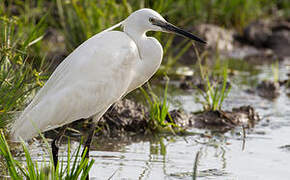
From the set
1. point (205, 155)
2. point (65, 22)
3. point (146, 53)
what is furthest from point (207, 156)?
point (65, 22)

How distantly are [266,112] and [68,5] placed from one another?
4112 millimetres

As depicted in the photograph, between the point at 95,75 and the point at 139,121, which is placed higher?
the point at 95,75

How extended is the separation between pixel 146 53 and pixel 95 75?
1.64 ft

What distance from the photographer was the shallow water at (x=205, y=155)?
5309mm

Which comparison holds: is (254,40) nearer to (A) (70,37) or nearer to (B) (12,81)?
(A) (70,37)

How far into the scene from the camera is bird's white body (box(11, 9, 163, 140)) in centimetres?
480

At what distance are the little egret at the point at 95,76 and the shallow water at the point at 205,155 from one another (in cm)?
65

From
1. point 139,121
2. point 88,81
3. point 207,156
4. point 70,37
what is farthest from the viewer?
point 70,37

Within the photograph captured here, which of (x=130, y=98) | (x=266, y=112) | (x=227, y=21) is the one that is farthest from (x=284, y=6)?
(x=130, y=98)

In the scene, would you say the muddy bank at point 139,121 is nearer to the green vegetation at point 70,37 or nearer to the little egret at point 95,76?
the green vegetation at point 70,37

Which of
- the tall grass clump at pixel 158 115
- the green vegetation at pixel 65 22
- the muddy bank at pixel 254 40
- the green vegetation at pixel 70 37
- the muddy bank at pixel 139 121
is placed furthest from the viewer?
the muddy bank at pixel 254 40

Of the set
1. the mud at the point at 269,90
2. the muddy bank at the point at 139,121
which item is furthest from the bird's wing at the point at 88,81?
the mud at the point at 269,90

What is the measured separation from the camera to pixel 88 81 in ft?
16.2

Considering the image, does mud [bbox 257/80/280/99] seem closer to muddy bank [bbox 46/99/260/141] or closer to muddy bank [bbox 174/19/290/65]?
muddy bank [bbox 46/99/260/141]
